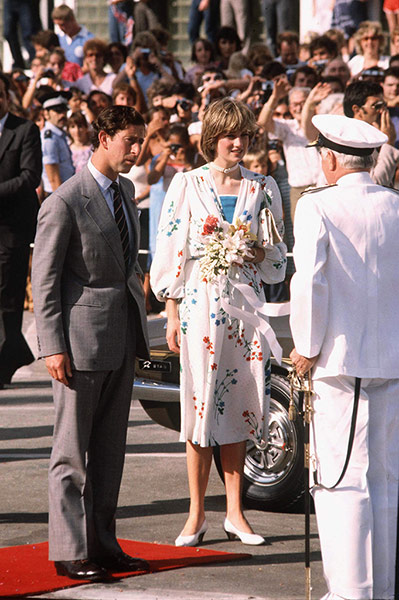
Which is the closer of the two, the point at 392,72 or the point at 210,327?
the point at 210,327

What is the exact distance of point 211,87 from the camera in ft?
45.6

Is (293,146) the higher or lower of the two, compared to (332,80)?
lower

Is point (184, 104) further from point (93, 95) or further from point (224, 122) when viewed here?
point (224, 122)

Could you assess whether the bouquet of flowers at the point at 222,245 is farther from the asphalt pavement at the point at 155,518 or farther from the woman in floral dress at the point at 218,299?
the asphalt pavement at the point at 155,518

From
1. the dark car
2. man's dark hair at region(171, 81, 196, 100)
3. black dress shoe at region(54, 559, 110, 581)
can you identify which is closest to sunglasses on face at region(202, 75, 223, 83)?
man's dark hair at region(171, 81, 196, 100)

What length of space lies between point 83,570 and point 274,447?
176cm

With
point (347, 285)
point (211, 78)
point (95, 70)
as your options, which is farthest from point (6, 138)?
point (95, 70)

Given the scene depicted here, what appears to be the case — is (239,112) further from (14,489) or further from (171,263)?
(14,489)

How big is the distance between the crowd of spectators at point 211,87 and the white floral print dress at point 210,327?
2496 millimetres

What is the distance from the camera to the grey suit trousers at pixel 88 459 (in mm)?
5281

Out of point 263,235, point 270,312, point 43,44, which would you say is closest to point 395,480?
point 270,312

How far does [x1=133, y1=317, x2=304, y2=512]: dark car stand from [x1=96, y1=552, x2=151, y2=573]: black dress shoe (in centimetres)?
109

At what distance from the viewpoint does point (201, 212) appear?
6082mm

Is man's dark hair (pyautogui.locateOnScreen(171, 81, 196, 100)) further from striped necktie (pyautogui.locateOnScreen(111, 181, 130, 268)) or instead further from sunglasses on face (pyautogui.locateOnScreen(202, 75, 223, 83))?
striped necktie (pyautogui.locateOnScreen(111, 181, 130, 268))
